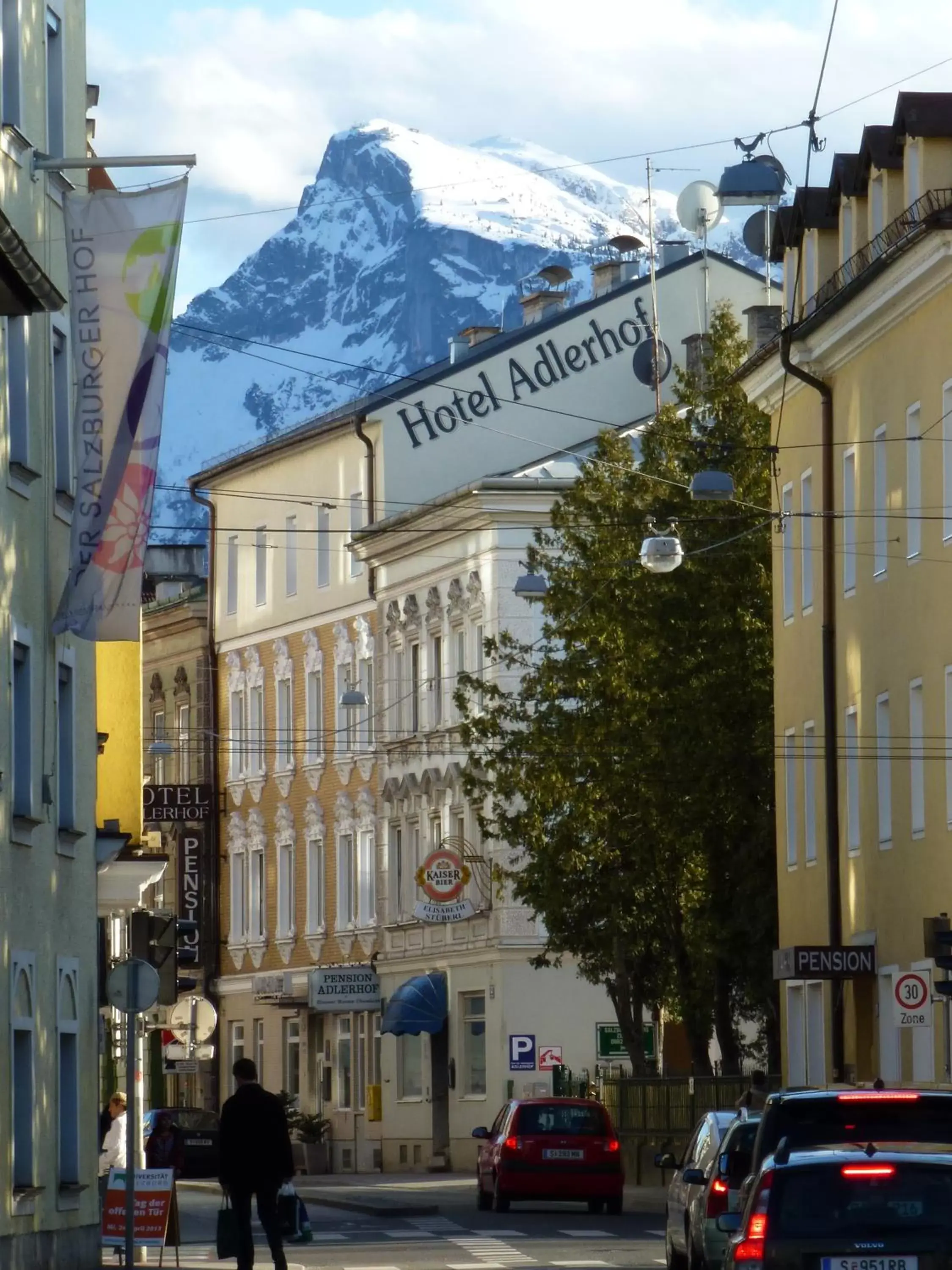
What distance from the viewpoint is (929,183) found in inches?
1518

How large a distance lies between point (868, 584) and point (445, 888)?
23583 millimetres

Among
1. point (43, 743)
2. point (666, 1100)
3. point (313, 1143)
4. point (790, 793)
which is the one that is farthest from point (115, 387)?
point (313, 1143)

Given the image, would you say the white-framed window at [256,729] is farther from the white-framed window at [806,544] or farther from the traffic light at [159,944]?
the traffic light at [159,944]

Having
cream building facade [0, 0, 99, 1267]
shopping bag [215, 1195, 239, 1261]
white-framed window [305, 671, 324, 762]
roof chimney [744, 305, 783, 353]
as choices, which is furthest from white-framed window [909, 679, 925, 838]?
white-framed window [305, 671, 324, 762]

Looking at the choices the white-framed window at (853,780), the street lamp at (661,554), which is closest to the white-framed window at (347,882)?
the white-framed window at (853,780)

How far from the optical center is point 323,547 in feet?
241

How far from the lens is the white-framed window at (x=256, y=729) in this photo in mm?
76812

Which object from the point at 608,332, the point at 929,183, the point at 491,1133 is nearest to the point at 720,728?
the point at 491,1133

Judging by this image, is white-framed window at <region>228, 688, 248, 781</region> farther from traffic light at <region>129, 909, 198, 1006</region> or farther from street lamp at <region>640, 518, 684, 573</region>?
traffic light at <region>129, 909, 198, 1006</region>

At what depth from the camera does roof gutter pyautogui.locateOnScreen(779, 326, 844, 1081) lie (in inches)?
1673

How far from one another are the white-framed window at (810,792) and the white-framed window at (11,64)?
1900cm

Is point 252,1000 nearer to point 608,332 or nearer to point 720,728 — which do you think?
point 608,332

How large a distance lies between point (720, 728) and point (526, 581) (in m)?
8.62

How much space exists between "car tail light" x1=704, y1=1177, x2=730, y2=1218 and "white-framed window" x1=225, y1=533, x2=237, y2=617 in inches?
2206
